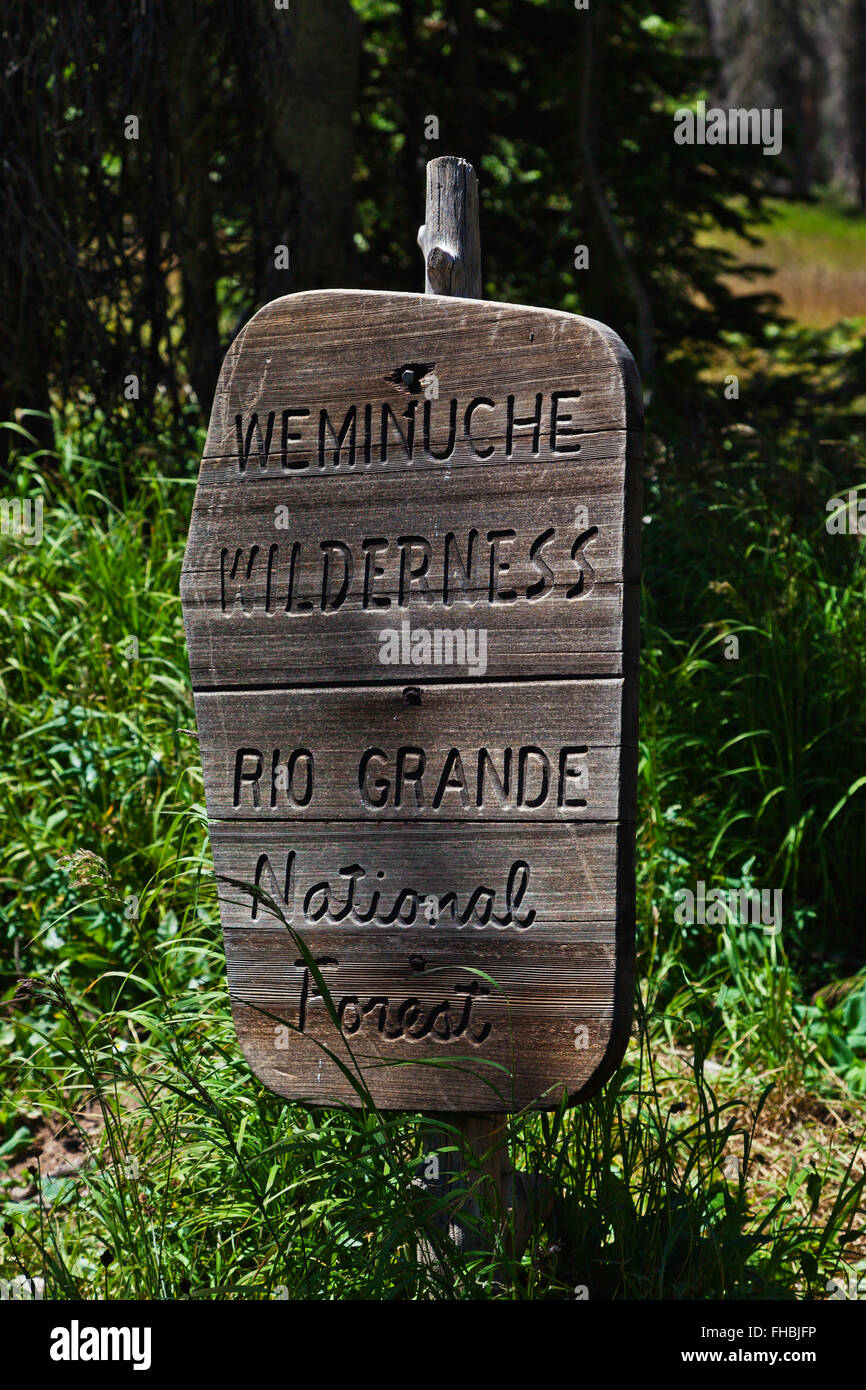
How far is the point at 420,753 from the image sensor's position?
2041mm

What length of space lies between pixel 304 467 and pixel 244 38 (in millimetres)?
3740

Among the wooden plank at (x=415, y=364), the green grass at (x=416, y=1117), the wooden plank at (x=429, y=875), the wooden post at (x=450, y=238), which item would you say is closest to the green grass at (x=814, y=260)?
the green grass at (x=416, y=1117)

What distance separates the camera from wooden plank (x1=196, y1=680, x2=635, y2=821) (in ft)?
6.29

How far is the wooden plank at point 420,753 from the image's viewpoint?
1.92 metres

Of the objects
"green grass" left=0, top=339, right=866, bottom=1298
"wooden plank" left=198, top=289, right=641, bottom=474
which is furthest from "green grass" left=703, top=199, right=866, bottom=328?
"wooden plank" left=198, top=289, right=641, bottom=474

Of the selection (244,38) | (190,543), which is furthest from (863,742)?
(244,38)

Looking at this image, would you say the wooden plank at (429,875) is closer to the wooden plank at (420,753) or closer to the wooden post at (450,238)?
the wooden plank at (420,753)

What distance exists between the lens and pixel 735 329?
6.74 m
